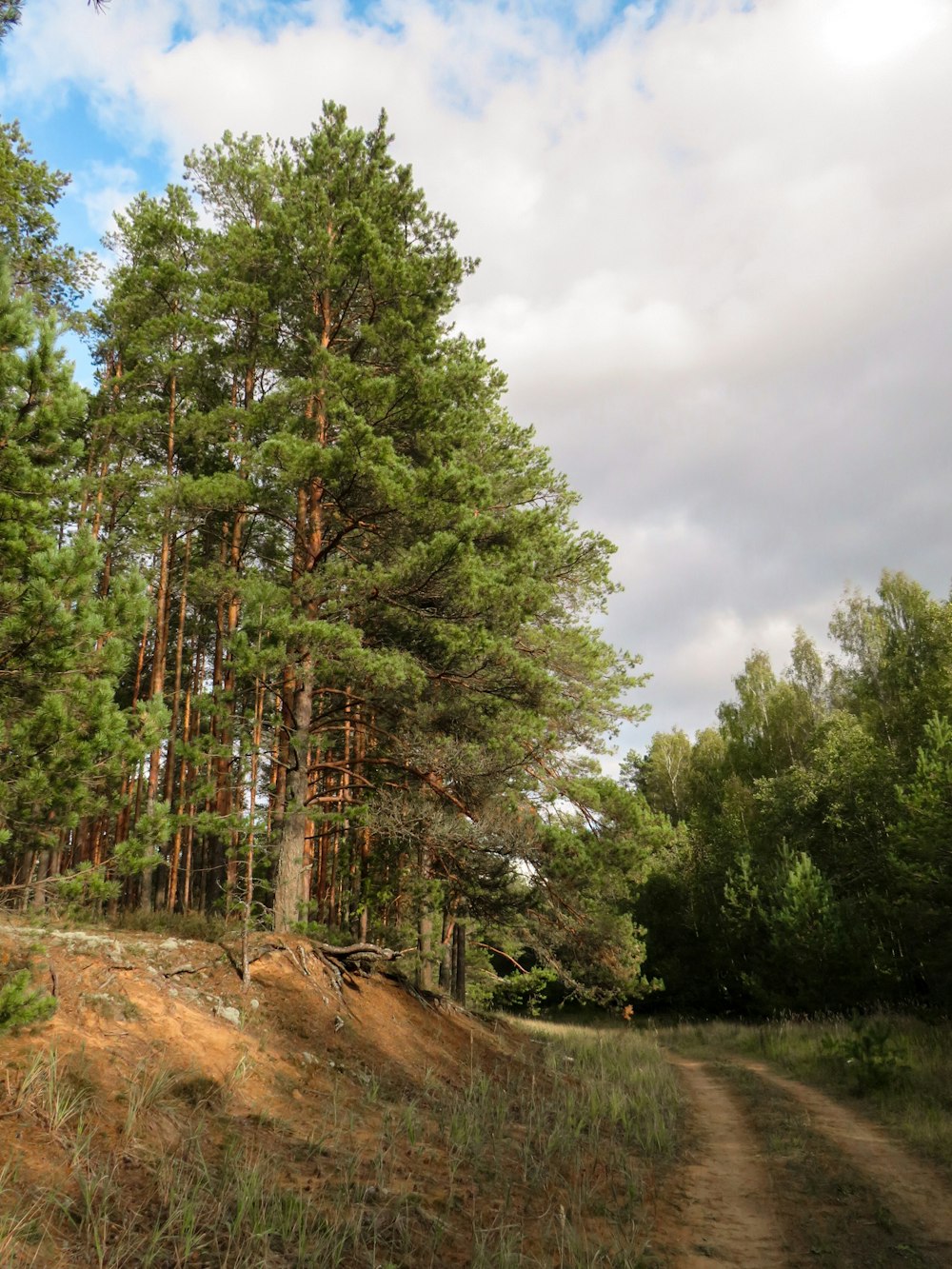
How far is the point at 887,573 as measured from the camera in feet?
115

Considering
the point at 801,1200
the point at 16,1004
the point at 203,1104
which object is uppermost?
the point at 16,1004

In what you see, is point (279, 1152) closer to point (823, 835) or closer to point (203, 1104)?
point (203, 1104)

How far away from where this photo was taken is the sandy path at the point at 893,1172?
557 cm

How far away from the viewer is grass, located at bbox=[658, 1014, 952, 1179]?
27.9ft

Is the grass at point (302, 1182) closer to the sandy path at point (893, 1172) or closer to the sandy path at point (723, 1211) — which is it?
the sandy path at point (723, 1211)

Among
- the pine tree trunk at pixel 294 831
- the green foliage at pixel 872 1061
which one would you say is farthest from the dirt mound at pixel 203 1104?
the green foliage at pixel 872 1061

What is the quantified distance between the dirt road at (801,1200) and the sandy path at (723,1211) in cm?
1

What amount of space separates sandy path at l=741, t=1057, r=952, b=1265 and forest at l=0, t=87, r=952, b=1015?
4.30 metres

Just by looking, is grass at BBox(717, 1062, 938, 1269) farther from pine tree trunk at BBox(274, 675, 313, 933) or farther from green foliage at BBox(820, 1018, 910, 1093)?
pine tree trunk at BBox(274, 675, 313, 933)

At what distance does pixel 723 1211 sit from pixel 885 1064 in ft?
22.2

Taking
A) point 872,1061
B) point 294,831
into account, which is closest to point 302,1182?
point 294,831

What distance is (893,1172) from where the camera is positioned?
22.7 ft

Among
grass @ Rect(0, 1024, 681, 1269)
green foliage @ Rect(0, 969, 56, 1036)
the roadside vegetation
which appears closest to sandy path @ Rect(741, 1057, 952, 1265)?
the roadside vegetation

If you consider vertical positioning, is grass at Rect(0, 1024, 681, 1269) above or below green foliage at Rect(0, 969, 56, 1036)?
below
